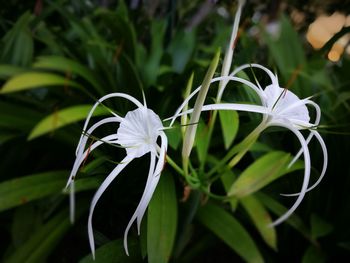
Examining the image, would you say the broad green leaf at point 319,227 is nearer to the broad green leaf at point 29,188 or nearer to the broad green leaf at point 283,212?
the broad green leaf at point 283,212

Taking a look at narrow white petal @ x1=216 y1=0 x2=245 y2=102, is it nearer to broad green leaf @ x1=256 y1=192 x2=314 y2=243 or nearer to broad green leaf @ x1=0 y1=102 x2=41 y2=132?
broad green leaf @ x1=256 y1=192 x2=314 y2=243

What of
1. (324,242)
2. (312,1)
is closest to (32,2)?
(312,1)

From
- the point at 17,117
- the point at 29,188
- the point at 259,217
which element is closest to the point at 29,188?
the point at 29,188

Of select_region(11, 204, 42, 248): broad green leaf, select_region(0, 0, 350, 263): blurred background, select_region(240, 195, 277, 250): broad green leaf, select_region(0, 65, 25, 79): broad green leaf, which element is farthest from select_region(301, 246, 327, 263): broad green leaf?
select_region(0, 65, 25, 79): broad green leaf

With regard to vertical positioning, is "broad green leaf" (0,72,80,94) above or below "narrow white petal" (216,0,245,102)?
below

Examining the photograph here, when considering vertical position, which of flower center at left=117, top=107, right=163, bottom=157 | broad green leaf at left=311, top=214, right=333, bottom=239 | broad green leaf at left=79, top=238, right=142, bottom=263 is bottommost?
broad green leaf at left=311, top=214, right=333, bottom=239

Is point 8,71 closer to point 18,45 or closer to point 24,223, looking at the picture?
point 18,45
